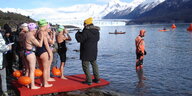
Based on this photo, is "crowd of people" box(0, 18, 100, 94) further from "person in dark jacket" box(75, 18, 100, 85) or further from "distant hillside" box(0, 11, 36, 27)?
"distant hillside" box(0, 11, 36, 27)

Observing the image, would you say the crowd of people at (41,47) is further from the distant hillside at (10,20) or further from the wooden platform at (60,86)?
the distant hillside at (10,20)

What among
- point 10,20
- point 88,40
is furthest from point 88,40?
point 10,20

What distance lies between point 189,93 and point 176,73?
12.7ft

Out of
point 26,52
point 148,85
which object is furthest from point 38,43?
point 148,85

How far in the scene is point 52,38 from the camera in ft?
30.2

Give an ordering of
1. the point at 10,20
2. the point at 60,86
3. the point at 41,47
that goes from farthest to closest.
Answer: the point at 10,20
the point at 60,86
the point at 41,47

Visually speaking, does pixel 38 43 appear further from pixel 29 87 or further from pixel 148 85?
pixel 148 85

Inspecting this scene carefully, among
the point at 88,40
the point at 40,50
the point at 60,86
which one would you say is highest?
the point at 88,40

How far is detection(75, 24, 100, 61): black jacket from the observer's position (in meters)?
8.78

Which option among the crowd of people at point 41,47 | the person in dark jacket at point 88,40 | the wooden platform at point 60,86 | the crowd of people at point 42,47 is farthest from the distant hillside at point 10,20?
the person in dark jacket at point 88,40

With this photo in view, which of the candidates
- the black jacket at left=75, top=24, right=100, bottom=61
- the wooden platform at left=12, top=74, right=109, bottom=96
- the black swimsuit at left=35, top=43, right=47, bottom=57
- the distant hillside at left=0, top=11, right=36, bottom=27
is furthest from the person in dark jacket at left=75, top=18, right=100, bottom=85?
the distant hillside at left=0, top=11, right=36, bottom=27

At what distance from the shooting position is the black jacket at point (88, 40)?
878 cm

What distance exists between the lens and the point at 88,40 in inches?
350

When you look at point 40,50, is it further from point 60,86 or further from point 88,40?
point 88,40
